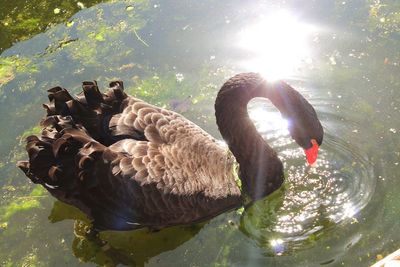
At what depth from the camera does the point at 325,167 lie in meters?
5.07

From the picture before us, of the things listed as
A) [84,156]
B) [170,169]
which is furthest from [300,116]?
[84,156]

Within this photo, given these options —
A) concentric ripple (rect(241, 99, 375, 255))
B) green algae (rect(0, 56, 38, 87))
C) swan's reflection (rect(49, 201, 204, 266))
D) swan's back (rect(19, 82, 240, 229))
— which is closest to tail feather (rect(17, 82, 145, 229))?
swan's back (rect(19, 82, 240, 229))

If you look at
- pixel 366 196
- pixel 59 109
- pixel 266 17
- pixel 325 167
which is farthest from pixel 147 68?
pixel 366 196

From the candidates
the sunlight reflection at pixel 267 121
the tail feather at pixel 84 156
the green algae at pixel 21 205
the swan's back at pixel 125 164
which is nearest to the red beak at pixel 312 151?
the swan's back at pixel 125 164

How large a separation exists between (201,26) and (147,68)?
95cm

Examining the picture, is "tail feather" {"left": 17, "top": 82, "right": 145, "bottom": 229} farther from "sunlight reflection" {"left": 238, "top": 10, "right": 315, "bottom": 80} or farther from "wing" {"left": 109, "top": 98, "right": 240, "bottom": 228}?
"sunlight reflection" {"left": 238, "top": 10, "right": 315, "bottom": 80}

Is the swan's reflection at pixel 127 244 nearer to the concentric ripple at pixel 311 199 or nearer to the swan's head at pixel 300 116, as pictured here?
the concentric ripple at pixel 311 199

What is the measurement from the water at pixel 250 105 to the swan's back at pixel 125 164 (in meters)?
0.32

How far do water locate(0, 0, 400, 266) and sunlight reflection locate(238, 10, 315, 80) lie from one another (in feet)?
0.06

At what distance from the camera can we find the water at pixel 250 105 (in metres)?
4.65

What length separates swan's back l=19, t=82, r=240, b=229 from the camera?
447cm

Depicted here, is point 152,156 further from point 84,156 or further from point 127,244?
point 127,244

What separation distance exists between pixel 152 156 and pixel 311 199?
141cm

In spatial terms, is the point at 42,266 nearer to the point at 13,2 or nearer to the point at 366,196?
the point at 366,196
